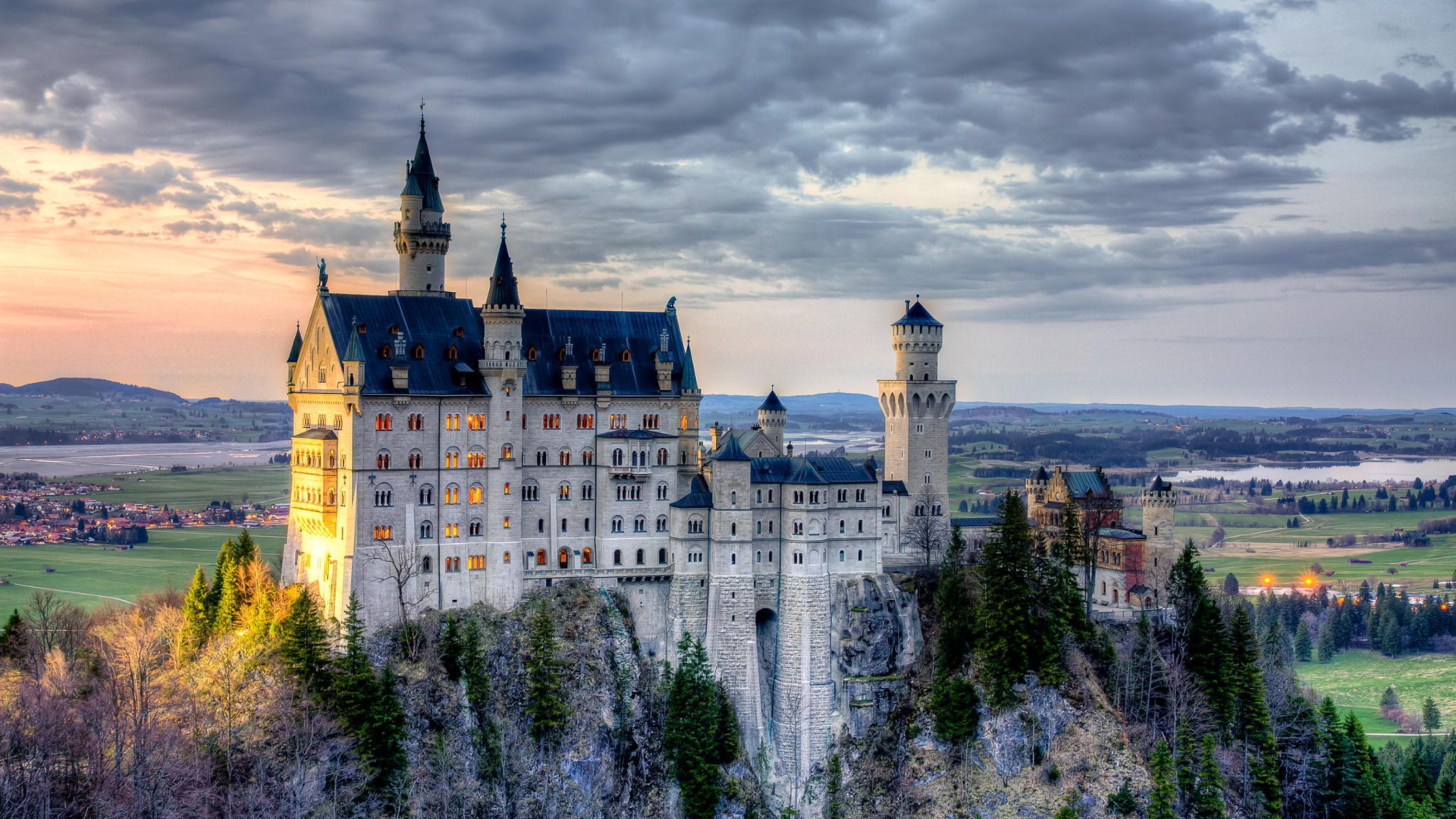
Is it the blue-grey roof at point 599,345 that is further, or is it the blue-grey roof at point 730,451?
the blue-grey roof at point 599,345

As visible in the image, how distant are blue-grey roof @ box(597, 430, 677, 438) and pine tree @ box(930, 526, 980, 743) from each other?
2295 centimetres

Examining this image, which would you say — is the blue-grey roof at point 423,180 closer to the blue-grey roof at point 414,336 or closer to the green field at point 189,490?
the blue-grey roof at point 414,336

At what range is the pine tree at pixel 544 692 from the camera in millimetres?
78312

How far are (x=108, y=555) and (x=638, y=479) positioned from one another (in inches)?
3417

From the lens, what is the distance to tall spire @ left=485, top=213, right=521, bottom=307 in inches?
3351

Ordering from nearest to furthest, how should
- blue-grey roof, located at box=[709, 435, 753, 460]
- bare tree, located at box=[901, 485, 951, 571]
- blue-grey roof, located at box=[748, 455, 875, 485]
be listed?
blue-grey roof, located at box=[709, 435, 753, 460]
blue-grey roof, located at box=[748, 455, 875, 485]
bare tree, located at box=[901, 485, 951, 571]

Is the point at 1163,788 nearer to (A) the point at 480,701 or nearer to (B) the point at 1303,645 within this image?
(A) the point at 480,701

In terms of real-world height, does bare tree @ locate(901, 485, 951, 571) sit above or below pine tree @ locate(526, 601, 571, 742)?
above

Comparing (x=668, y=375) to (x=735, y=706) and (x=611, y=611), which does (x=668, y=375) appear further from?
(x=735, y=706)

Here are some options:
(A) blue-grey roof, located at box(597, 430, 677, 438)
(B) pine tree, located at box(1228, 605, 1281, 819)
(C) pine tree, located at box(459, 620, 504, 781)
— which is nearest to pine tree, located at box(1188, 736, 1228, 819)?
(B) pine tree, located at box(1228, 605, 1281, 819)

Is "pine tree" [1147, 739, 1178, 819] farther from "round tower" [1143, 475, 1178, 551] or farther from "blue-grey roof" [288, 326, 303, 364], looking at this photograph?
"blue-grey roof" [288, 326, 303, 364]

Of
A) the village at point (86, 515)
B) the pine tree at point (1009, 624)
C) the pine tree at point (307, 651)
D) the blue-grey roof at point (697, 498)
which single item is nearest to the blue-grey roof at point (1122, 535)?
the pine tree at point (1009, 624)

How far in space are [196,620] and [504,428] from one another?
25.5 metres

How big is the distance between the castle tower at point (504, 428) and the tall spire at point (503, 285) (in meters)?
0.05
